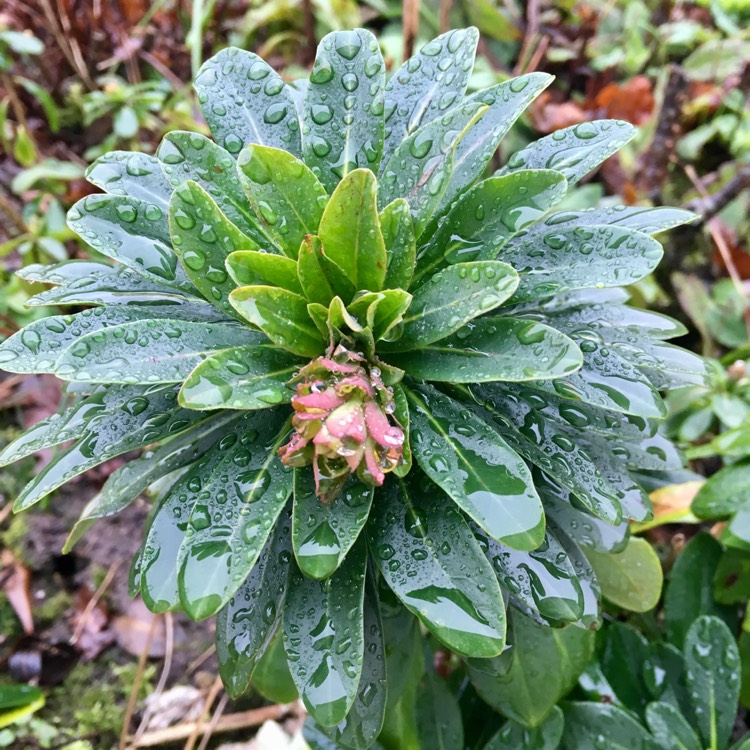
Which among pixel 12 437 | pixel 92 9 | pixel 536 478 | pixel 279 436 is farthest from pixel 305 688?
pixel 92 9

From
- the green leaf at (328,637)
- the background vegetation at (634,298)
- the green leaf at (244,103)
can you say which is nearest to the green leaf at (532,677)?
the background vegetation at (634,298)

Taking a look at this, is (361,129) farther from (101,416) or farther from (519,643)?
(519,643)

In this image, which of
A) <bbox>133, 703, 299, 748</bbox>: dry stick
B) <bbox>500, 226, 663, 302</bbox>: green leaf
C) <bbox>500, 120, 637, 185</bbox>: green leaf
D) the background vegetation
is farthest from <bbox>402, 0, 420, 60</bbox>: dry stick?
<bbox>133, 703, 299, 748</bbox>: dry stick

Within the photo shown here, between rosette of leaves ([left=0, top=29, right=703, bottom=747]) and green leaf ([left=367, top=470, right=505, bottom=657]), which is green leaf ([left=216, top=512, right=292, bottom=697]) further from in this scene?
green leaf ([left=367, top=470, right=505, bottom=657])

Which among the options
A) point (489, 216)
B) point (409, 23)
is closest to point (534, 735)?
point (489, 216)

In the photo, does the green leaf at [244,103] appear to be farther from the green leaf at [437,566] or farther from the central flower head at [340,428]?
the green leaf at [437,566]

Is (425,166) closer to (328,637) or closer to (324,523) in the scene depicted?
(324,523)
